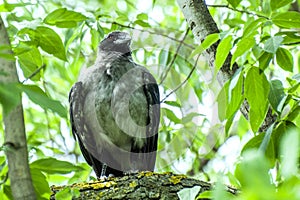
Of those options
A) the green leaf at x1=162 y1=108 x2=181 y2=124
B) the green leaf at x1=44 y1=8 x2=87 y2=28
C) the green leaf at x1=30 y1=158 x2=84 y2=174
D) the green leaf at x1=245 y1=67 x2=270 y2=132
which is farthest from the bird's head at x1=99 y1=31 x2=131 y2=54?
the green leaf at x1=30 y1=158 x2=84 y2=174

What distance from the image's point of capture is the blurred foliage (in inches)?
80.6

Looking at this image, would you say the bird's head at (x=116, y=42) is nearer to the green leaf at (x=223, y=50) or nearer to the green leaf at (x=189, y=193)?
the green leaf at (x=223, y=50)

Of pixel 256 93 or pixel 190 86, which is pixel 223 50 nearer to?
pixel 256 93

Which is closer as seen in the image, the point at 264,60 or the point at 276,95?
the point at 264,60

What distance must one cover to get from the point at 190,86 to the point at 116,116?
99 cm

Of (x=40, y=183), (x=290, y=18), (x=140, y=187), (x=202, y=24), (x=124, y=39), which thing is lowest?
(x=140, y=187)

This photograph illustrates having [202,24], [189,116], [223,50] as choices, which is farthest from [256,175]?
[189,116]

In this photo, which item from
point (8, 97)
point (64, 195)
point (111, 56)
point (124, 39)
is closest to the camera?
point (8, 97)

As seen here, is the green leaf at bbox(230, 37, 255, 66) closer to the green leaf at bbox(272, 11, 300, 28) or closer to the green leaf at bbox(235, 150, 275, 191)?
the green leaf at bbox(272, 11, 300, 28)

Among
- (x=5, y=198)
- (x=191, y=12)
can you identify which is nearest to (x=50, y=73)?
(x=191, y=12)

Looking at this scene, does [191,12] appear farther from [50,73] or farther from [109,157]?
[50,73]

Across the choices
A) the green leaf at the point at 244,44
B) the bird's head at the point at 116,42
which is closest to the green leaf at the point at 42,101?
the green leaf at the point at 244,44

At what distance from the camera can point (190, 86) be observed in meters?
5.83

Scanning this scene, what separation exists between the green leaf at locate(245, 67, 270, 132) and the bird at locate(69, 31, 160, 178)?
2.07 meters
